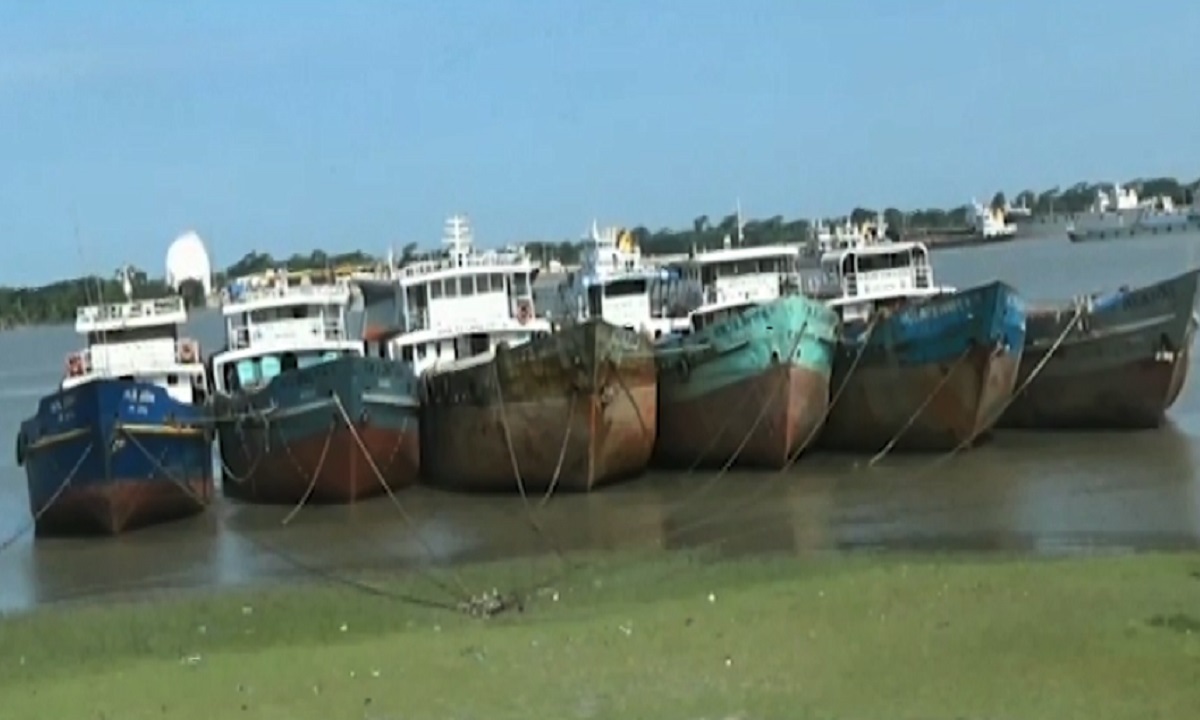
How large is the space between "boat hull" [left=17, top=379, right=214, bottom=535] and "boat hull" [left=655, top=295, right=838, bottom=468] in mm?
7311

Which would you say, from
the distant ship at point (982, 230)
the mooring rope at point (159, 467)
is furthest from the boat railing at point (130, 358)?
the distant ship at point (982, 230)

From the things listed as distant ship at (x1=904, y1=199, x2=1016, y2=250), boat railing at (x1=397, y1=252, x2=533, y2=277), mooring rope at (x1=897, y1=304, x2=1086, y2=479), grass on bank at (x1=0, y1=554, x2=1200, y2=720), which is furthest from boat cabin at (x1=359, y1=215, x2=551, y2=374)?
distant ship at (x1=904, y1=199, x2=1016, y2=250)

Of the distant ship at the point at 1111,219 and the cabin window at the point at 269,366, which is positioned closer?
the cabin window at the point at 269,366

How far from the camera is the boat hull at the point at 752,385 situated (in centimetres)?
2631

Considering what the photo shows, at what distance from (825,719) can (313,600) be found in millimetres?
9062

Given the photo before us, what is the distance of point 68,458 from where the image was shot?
Result: 26.2 metres

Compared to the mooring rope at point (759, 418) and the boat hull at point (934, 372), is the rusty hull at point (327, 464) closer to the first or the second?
the mooring rope at point (759, 418)

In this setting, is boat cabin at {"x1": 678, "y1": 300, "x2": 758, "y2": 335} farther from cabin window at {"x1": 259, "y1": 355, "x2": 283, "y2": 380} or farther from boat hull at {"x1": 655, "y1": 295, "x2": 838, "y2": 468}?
cabin window at {"x1": 259, "y1": 355, "x2": 283, "y2": 380}

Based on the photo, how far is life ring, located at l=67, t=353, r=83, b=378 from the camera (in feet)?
103

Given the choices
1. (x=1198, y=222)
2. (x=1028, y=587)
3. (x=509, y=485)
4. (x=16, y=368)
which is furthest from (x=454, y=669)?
(x=1198, y=222)

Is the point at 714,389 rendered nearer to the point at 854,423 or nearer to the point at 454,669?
the point at 854,423

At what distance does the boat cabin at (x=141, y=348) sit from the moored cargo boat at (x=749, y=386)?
28.2 ft

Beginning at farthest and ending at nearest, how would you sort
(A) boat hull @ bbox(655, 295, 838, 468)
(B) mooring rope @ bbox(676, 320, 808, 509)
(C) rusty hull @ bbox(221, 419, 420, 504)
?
(C) rusty hull @ bbox(221, 419, 420, 504)
(A) boat hull @ bbox(655, 295, 838, 468)
(B) mooring rope @ bbox(676, 320, 808, 509)

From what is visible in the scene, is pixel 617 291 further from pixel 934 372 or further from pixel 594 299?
pixel 934 372
